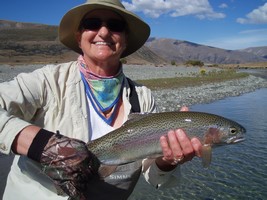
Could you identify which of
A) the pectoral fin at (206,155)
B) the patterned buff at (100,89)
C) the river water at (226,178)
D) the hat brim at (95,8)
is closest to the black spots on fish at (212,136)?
the pectoral fin at (206,155)

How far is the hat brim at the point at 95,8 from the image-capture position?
151 inches

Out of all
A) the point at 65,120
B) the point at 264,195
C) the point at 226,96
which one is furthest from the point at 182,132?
the point at 226,96

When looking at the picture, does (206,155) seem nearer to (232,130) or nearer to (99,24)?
(232,130)

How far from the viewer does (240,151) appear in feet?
34.9

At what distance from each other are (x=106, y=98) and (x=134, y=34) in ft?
3.80

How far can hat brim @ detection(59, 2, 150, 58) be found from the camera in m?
3.83

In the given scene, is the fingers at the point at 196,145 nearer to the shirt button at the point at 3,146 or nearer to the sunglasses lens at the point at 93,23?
the sunglasses lens at the point at 93,23

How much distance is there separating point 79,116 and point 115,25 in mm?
1166

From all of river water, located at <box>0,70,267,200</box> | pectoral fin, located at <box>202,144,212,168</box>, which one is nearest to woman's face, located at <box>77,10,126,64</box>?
pectoral fin, located at <box>202,144,212,168</box>

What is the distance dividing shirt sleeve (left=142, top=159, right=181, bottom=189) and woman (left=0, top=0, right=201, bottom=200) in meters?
0.01

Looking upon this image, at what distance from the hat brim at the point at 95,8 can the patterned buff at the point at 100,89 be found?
0.54 metres

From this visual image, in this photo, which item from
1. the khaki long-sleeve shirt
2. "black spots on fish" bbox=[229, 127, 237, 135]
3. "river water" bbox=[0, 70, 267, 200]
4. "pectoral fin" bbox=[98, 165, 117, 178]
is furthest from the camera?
"river water" bbox=[0, 70, 267, 200]

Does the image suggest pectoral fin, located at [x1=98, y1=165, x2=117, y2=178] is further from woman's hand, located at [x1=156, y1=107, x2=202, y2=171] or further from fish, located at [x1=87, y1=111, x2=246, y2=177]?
woman's hand, located at [x1=156, y1=107, x2=202, y2=171]

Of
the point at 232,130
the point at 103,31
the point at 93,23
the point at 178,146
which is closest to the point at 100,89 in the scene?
the point at 103,31
